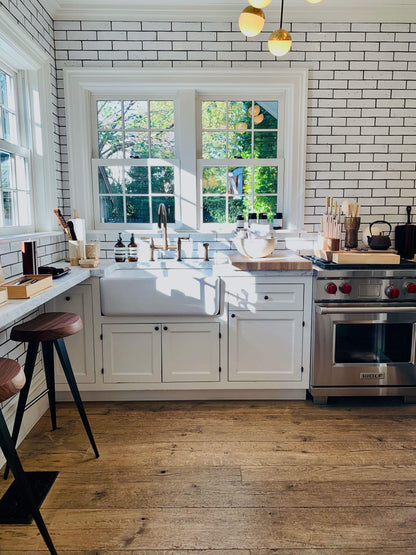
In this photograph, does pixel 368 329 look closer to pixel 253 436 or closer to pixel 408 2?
pixel 253 436

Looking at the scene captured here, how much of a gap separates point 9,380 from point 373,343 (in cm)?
259

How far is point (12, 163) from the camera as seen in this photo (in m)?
2.94

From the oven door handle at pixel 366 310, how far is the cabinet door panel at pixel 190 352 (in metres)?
0.84

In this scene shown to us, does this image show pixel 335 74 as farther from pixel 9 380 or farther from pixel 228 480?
pixel 9 380

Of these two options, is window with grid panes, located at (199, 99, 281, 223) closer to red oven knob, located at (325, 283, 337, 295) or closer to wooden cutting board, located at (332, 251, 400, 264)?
wooden cutting board, located at (332, 251, 400, 264)

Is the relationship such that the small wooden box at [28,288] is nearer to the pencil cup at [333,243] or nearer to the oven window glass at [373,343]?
the oven window glass at [373,343]

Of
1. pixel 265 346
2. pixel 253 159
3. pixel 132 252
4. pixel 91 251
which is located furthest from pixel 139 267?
pixel 253 159

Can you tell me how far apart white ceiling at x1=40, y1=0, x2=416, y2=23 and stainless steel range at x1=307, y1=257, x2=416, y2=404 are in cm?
210

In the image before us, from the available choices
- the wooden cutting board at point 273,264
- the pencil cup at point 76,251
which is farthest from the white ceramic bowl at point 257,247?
the pencil cup at point 76,251

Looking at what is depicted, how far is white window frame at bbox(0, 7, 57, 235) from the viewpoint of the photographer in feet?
9.79

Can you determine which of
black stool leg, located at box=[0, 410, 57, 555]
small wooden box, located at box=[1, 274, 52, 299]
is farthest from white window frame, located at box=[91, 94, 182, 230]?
black stool leg, located at box=[0, 410, 57, 555]

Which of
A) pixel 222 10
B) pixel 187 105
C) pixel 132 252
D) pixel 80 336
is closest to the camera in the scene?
pixel 80 336

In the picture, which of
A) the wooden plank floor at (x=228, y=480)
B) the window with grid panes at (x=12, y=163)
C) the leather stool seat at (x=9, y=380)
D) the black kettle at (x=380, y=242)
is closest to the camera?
the leather stool seat at (x=9, y=380)

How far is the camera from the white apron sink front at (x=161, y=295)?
2971 mm
